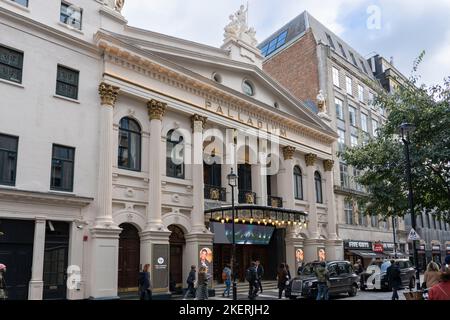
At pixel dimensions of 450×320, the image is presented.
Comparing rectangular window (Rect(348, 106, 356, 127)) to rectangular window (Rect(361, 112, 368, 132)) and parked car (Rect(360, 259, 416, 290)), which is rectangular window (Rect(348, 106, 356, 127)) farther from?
parked car (Rect(360, 259, 416, 290))

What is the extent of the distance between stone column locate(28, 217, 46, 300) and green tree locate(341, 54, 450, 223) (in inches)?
608

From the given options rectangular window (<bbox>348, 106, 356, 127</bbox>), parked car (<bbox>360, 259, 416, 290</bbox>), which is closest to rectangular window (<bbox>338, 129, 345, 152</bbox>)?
rectangular window (<bbox>348, 106, 356, 127</bbox>)

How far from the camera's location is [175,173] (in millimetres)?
22234

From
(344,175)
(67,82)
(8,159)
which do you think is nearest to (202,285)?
(8,159)

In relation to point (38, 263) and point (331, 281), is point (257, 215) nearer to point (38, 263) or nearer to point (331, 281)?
point (331, 281)

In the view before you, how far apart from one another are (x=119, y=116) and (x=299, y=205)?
48.1 ft

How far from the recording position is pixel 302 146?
30.2m

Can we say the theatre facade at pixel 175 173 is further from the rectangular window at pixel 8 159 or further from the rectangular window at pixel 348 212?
the rectangular window at pixel 348 212

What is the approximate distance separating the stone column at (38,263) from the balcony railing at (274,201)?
14722 millimetres

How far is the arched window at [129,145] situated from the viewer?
20.3 meters

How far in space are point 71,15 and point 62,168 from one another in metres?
6.94

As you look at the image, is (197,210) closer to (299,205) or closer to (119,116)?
(119,116)

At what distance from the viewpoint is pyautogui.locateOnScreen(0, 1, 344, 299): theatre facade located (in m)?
17.8
